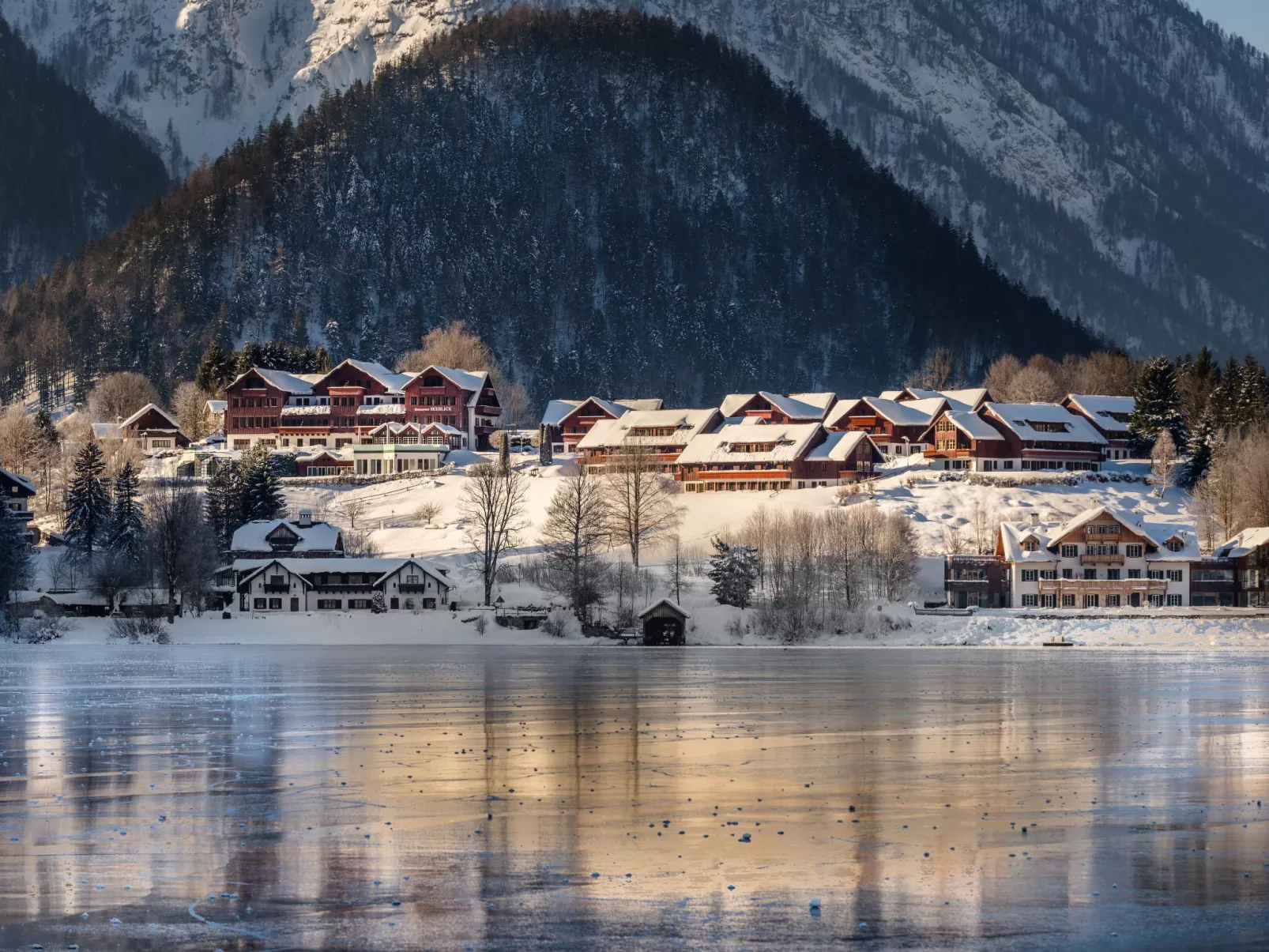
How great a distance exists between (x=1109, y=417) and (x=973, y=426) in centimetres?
1631

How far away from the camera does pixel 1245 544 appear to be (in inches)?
4825

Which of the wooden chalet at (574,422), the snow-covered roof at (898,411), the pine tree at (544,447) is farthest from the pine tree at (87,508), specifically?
the snow-covered roof at (898,411)

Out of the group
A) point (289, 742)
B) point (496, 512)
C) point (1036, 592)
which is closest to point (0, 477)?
point (496, 512)

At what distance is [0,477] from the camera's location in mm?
147375

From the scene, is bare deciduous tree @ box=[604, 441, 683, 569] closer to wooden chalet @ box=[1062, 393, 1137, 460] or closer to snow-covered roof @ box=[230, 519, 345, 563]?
snow-covered roof @ box=[230, 519, 345, 563]

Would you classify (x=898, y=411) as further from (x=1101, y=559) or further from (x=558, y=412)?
(x=1101, y=559)

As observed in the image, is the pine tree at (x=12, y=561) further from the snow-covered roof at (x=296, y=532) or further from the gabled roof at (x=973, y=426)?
the gabled roof at (x=973, y=426)

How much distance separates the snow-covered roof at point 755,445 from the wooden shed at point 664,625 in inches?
2128

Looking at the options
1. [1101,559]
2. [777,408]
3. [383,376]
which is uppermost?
[383,376]

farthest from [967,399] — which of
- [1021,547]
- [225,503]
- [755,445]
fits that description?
[225,503]

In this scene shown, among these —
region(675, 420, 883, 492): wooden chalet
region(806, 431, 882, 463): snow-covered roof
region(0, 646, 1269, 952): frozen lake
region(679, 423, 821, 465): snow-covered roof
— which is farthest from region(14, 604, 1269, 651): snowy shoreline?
region(679, 423, 821, 465): snow-covered roof

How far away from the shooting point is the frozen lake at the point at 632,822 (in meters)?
21.5

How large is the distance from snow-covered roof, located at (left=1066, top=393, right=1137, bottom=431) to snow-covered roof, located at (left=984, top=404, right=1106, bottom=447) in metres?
3.85

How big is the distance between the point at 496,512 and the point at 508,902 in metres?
107
